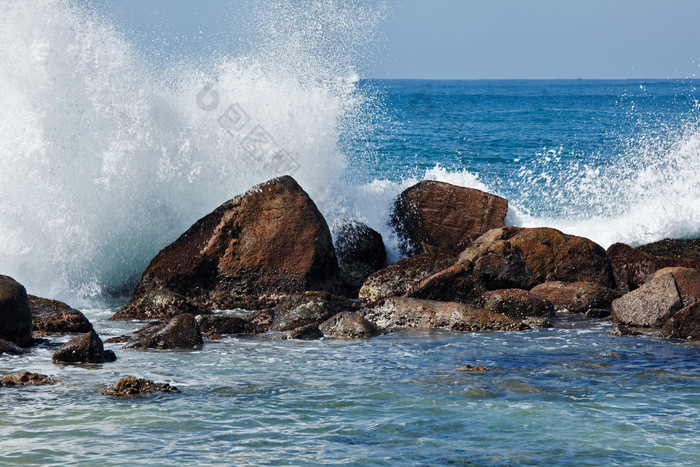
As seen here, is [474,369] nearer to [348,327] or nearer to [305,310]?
[348,327]

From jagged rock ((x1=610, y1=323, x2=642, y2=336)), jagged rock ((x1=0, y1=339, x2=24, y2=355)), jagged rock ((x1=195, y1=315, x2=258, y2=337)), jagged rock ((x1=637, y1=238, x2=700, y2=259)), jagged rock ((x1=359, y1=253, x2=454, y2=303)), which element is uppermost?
jagged rock ((x1=637, y1=238, x2=700, y2=259))

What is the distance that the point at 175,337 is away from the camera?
821 centimetres

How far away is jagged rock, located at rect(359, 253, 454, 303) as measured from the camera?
11.0 metres

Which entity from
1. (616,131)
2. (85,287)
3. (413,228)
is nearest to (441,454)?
(85,287)

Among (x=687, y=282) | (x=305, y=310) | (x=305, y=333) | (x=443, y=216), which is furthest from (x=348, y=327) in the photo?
(x=443, y=216)

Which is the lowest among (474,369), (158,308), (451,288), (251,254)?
(474,369)

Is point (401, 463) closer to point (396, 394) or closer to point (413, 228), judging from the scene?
point (396, 394)

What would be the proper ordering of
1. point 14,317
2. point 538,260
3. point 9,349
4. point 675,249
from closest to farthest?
point 9,349, point 14,317, point 538,260, point 675,249

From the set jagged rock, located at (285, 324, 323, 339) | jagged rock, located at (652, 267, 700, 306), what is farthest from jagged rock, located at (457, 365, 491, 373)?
jagged rock, located at (652, 267, 700, 306)

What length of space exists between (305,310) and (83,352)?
2804mm

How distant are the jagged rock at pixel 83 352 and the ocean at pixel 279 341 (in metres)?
0.15

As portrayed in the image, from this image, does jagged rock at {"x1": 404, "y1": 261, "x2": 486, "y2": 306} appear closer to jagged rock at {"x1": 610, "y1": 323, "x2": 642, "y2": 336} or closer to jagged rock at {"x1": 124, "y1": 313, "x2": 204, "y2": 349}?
jagged rock at {"x1": 610, "y1": 323, "x2": 642, "y2": 336}

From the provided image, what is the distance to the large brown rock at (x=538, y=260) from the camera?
10719 mm

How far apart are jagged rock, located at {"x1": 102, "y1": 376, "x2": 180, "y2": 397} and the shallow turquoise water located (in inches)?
4.7
